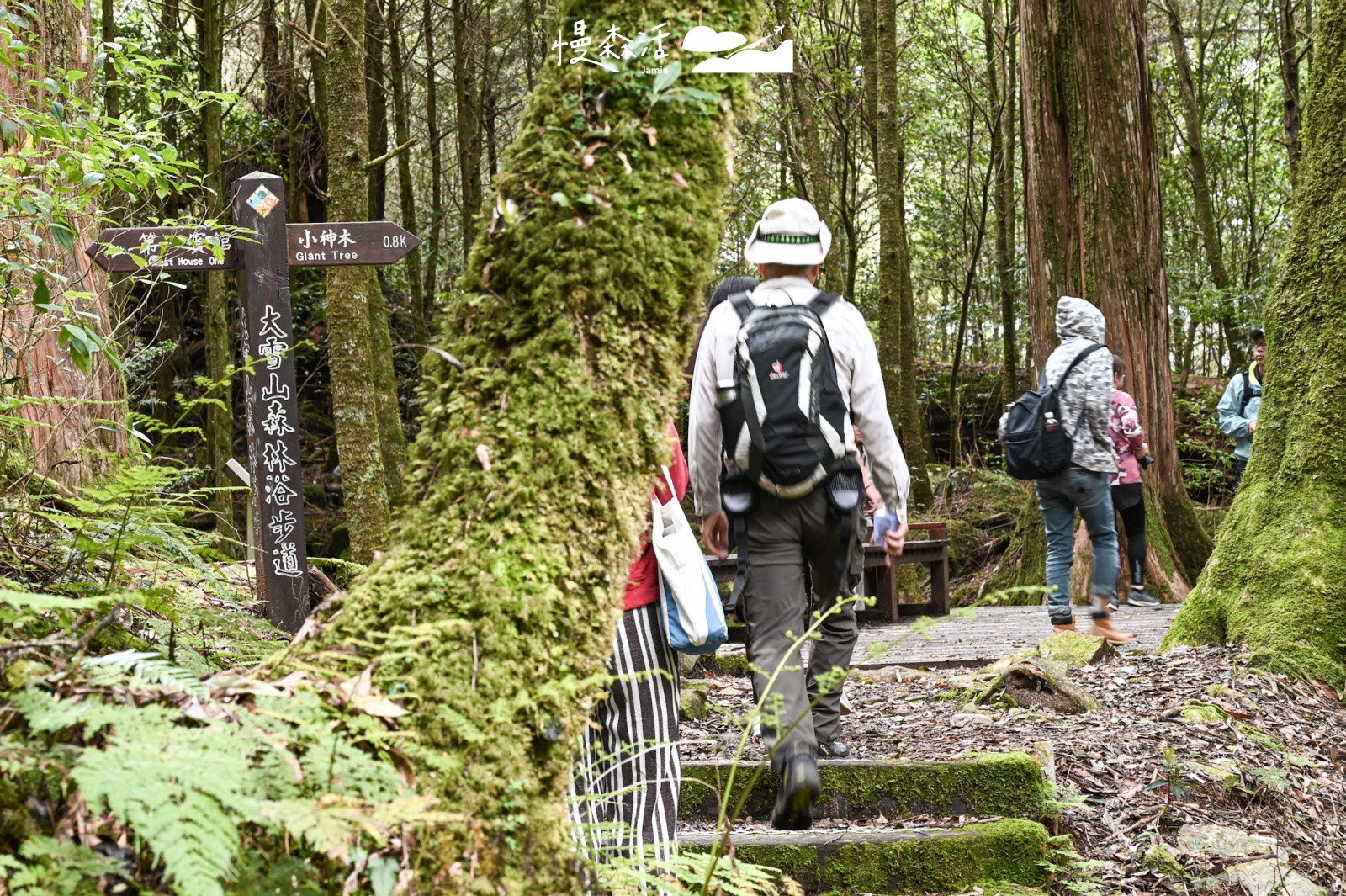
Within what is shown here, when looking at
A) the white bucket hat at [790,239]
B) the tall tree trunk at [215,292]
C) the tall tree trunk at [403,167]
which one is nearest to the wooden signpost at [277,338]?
the white bucket hat at [790,239]

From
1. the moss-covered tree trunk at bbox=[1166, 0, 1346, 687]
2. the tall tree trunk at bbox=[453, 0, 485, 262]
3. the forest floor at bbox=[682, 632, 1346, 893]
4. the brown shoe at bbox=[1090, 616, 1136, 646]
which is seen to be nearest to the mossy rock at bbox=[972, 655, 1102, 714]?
the forest floor at bbox=[682, 632, 1346, 893]

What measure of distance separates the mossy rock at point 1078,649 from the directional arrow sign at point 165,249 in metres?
5.48

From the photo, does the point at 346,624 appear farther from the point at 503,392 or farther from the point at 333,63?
the point at 333,63

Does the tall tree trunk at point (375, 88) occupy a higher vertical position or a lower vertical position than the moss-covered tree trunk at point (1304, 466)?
higher

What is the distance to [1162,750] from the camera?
520 cm

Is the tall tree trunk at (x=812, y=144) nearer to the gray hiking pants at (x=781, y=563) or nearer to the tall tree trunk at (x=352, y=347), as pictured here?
the tall tree trunk at (x=352, y=347)

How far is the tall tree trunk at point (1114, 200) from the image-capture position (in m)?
10.8

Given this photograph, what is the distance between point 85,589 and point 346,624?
6.08ft

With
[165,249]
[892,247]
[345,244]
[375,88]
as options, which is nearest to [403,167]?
[375,88]

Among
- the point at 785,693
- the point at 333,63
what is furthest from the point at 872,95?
the point at 785,693

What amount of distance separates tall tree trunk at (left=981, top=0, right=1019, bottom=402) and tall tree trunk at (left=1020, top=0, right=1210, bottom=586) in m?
8.10

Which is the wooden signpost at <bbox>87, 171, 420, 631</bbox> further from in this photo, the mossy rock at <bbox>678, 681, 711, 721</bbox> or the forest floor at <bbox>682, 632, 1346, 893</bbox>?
the forest floor at <bbox>682, 632, 1346, 893</bbox>

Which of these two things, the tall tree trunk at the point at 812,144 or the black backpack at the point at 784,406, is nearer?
the black backpack at the point at 784,406

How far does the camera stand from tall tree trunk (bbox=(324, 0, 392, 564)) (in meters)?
7.47
